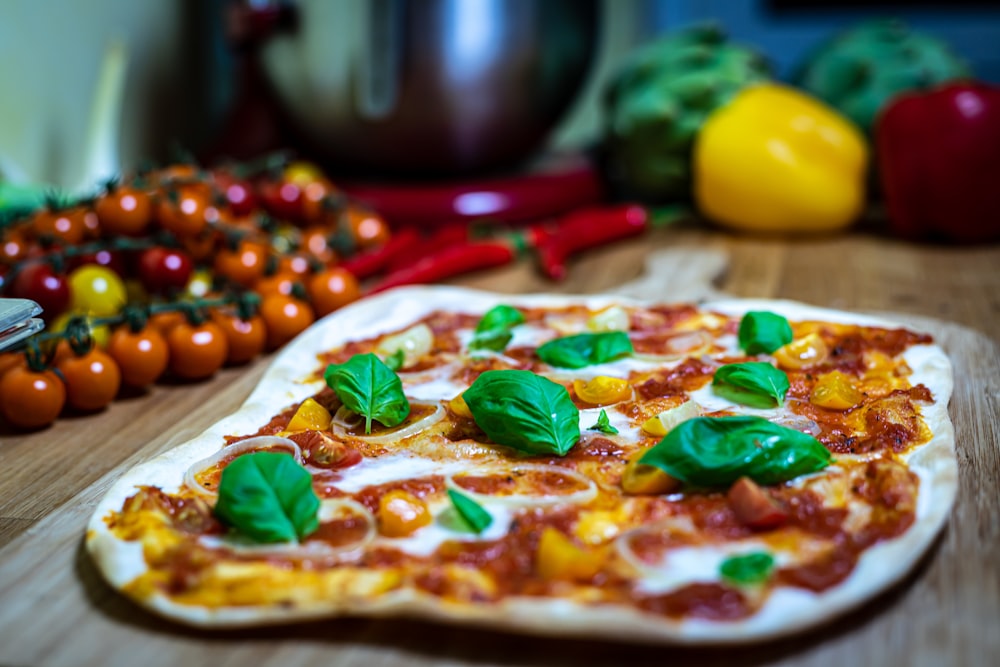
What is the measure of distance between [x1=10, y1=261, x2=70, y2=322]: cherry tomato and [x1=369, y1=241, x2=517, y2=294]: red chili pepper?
2.79ft

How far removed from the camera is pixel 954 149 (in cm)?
357

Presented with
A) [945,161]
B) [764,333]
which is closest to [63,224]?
[764,333]

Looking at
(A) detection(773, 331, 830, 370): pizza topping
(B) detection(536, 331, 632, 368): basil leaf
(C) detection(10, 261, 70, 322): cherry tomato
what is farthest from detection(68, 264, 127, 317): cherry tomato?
(A) detection(773, 331, 830, 370): pizza topping

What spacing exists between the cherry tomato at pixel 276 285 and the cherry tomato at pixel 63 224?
465 mm

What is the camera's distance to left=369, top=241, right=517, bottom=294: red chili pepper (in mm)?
3172

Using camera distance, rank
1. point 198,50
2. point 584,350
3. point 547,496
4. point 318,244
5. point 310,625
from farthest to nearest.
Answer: point 198,50
point 318,244
point 584,350
point 547,496
point 310,625

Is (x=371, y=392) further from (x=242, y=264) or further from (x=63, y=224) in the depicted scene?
(x=63, y=224)

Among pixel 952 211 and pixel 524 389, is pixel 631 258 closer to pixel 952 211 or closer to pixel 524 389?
pixel 952 211

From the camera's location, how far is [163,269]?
273 centimetres

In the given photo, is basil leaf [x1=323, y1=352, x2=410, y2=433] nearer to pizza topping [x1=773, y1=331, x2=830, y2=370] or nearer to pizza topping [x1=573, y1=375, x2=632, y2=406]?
pizza topping [x1=573, y1=375, x2=632, y2=406]

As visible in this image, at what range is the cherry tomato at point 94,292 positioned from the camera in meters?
2.61

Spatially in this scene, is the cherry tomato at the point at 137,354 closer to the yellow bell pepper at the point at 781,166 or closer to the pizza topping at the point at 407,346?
the pizza topping at the point at 407,346

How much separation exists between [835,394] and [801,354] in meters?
0.24

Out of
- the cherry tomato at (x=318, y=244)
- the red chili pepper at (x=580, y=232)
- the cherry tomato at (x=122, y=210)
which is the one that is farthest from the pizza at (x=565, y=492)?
the red chili pepper at (x=580, y=232)
